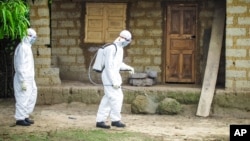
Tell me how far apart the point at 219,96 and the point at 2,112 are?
476cm

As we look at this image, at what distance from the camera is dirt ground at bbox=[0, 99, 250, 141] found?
756 centimetres

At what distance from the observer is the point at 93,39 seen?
36.6 feet

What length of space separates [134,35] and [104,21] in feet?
2.76

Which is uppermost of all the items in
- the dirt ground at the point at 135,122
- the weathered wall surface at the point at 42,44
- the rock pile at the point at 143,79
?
the weathered wall surface at the point at 42,44

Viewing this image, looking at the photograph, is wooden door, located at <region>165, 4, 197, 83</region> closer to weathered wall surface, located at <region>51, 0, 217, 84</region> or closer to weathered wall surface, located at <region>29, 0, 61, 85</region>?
weathered wall surface, located at <region>51, 0, 217, 84</region>

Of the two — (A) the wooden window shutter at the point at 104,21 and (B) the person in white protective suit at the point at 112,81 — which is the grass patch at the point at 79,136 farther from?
(A) the wooden window shutter at the point at 104,21

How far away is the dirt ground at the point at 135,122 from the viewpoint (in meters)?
7.56

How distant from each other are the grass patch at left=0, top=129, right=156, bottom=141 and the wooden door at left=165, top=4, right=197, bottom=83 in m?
3.93

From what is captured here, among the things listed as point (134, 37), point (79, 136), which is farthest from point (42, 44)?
point (79, 136)

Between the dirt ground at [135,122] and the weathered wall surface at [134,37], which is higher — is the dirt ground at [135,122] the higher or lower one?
the lower one

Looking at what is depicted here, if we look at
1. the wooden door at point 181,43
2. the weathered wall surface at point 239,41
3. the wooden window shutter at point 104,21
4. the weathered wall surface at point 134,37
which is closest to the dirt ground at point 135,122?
the weathered wall surface at point 239,41

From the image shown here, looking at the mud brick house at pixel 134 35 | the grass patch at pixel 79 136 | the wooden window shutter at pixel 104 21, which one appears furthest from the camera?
the wooden window shutter at pixel 104 21

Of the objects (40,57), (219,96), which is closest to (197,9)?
(219,96)

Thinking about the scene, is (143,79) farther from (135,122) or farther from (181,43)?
(135,122)
